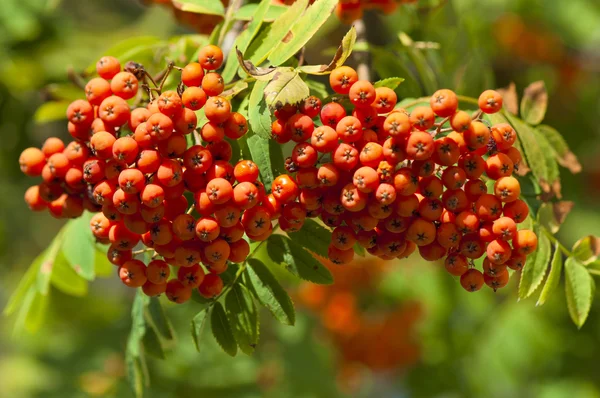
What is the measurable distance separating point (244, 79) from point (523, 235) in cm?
86

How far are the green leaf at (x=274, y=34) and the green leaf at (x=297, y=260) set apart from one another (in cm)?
54

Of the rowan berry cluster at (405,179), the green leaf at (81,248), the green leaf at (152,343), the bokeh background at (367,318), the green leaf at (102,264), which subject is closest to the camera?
the rowan berry cluster at (405,179)

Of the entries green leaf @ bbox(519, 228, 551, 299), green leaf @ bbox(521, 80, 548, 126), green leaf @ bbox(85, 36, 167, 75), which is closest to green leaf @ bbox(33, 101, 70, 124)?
green leaf @ bbox(85, 36, 167, 75)

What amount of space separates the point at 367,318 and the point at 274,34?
3.34 meters

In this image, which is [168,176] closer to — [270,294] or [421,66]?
[270,294]

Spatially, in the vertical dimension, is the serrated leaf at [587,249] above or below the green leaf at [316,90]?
below

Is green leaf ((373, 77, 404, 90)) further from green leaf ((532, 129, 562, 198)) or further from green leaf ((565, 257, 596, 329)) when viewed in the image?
green leaf ((565, 257, 596, 329))

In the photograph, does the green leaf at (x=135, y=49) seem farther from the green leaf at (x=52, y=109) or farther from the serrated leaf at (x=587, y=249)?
the serrated leaf at (x=587, y=249)

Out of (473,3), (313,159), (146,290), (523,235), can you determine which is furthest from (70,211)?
(473,3)

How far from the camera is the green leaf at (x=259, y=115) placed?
1.73 m

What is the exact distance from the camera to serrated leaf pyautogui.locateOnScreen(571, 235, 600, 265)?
6.96 feet

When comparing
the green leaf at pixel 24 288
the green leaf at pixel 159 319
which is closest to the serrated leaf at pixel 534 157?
the green leaf at pixel 159 319

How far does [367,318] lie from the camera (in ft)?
16.4

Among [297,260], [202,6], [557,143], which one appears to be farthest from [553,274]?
[202,6]
